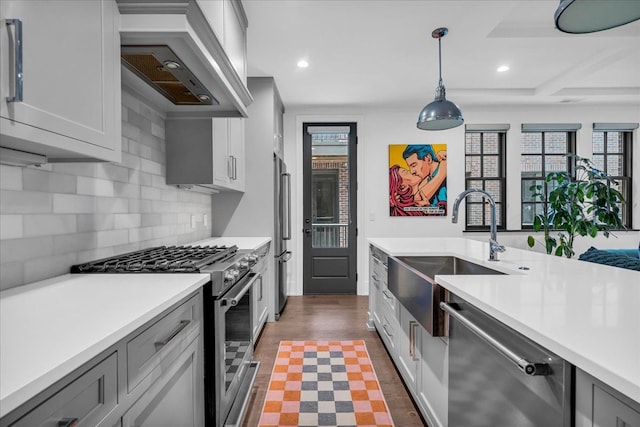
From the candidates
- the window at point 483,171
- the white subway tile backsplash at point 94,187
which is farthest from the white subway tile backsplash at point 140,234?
the window at point 483,171

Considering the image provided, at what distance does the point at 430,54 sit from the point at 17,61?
3288 millimetres

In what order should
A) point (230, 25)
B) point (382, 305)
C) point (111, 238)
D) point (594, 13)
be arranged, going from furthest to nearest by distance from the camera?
point (382, 305), point (230, 25), point (111, 238), point (594, 13)

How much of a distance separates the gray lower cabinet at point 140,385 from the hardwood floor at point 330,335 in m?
0.81

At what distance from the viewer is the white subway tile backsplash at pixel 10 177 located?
1182 millimetres

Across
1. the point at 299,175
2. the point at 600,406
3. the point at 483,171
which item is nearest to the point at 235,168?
the point at 299,175

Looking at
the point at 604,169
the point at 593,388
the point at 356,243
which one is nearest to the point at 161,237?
the point at 593,388

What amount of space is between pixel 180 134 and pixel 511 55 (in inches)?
125

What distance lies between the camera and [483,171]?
16.8ft

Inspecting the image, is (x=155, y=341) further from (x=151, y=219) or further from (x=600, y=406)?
(x=151, y=219)

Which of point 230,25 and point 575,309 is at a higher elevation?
point 230,25

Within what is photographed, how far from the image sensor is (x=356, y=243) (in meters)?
4.96

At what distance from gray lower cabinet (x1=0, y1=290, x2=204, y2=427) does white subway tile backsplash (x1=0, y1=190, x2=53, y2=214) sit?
0.67m

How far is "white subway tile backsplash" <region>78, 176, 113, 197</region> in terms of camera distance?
159 cm

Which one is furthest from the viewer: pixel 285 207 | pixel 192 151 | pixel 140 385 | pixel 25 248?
pixel 285 207
